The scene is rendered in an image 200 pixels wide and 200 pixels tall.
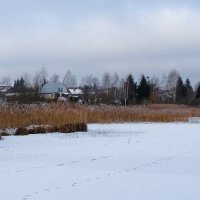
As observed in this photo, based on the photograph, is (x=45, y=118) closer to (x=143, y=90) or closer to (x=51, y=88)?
(x=143, y=90)

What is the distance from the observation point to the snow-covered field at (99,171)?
5.64 m

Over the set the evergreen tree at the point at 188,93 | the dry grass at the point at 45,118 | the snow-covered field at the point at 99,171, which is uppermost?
the evergreen tree at the point at 188,93

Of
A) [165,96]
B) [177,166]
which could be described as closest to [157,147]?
[177,166]

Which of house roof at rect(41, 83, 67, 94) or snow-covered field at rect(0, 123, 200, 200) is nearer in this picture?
snow-covered field at rect(0, 123, 200, 200)

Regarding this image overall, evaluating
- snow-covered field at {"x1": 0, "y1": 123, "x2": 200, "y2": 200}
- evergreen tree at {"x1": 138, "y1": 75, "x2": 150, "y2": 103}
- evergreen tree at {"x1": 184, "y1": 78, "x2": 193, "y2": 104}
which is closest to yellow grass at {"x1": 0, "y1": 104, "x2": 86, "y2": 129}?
snow-covered field at {"x1": 0, "y1": 123, "x2": 200, "y2": 200}

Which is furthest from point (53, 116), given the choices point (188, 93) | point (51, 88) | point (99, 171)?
point (51, 88)

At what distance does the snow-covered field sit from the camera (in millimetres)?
5645

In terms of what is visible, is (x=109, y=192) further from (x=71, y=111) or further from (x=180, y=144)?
(x=71, y=111)

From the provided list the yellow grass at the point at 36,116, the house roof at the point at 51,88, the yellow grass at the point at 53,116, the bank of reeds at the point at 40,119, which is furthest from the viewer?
the house roof at the point at 51,88

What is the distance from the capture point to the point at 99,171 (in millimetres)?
7445

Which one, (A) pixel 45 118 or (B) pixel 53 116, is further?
(B) pixel 53 116

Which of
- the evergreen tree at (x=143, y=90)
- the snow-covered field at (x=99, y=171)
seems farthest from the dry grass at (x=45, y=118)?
the evergreen tree at (x=143, y=90)

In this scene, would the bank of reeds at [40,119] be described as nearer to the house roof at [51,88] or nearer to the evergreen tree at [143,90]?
the evergreen tree at [143,90]

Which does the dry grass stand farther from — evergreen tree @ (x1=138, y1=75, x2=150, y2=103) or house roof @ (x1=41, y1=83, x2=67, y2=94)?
house roof @ (x1=41, y1=83, x2=67, y2=94)
